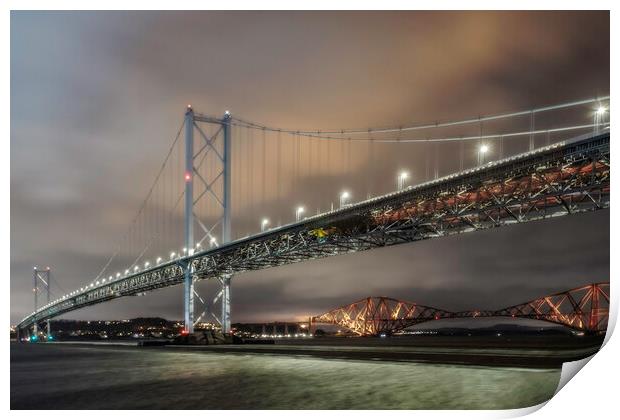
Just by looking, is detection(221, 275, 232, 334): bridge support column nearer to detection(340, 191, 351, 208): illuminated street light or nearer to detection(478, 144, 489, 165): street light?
detection(340, 191, 351, 208): illuminated street light

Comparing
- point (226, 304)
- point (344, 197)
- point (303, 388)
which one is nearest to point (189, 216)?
point (226, 304)

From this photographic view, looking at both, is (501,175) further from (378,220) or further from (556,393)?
(556,393)

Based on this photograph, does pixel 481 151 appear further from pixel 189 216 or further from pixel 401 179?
pixel 189 216

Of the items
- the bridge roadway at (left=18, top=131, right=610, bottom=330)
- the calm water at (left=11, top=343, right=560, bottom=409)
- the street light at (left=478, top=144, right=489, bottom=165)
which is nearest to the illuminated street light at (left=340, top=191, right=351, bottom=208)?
the bridge roadway at (left=18, top=131, right=610, bottom=330)

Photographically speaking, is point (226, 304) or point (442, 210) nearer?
point (442, 210)

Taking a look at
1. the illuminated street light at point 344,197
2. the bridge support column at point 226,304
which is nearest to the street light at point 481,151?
the illuminated street light at point 344,197

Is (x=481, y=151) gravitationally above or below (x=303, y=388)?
above
